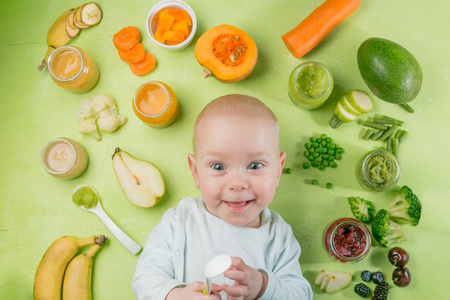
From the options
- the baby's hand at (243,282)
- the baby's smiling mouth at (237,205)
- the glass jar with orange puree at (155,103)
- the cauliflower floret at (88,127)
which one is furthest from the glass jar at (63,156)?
the baby's hand at (243,282)

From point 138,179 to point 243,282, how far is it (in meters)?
0.67

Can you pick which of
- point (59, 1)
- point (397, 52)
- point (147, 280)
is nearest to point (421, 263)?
point (397, 52)

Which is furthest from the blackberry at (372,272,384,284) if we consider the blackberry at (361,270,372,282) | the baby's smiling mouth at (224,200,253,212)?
the baby's smiling mouth at (224,200,253,212)

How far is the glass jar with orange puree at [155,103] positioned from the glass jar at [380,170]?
78cm

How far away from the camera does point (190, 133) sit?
1.62 metres

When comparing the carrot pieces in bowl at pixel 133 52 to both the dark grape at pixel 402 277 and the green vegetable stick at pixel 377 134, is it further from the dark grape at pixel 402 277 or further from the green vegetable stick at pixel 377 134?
the dark grape at pixel 402 277

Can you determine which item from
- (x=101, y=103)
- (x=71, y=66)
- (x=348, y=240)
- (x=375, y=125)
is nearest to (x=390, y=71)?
(x=375, y=125)

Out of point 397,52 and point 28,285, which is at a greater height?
point 397,52

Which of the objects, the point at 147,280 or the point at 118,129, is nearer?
the point at 147,280

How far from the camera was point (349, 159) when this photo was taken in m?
1.60

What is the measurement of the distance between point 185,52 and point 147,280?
950mm

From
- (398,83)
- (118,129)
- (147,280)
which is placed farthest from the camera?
(118,129)

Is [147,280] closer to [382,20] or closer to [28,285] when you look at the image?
[28,285]

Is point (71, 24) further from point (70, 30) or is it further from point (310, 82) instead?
point (310, 82)
